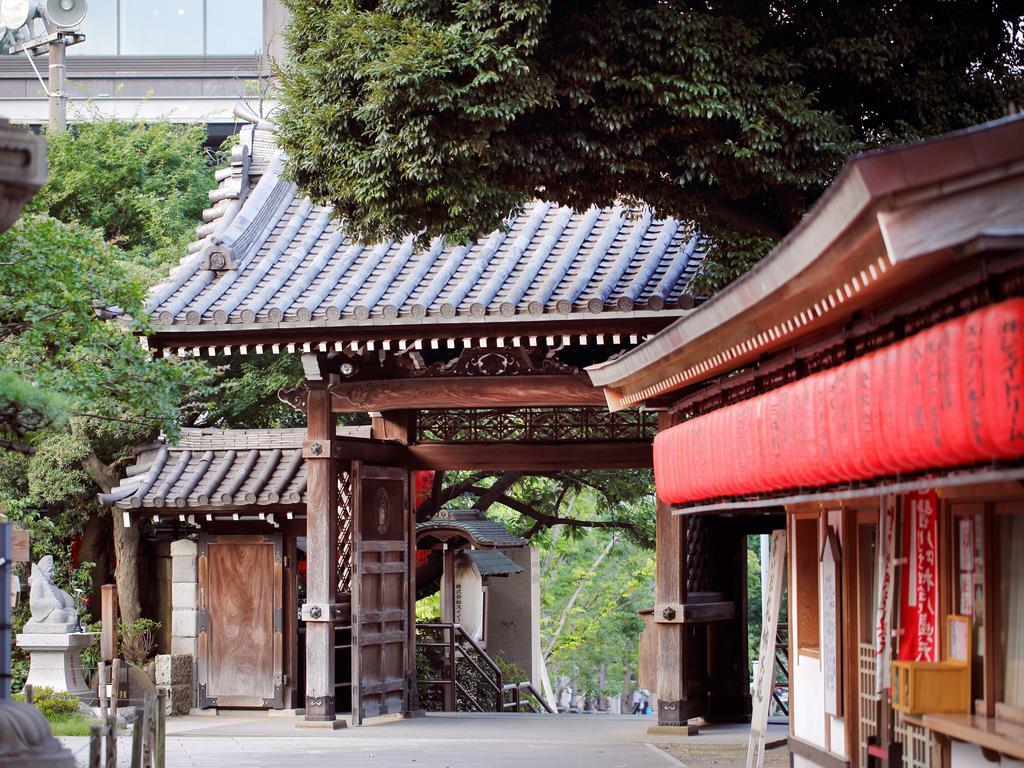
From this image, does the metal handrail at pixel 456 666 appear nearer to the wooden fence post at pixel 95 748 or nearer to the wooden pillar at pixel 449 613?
the wooden pillar at pixel 449 613

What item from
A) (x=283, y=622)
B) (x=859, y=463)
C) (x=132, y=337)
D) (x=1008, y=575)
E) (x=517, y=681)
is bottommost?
(x=517, y=681)

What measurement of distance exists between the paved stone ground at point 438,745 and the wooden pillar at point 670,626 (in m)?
0.32

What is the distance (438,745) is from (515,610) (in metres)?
11.7

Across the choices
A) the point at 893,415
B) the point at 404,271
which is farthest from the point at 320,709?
the point at 893,415

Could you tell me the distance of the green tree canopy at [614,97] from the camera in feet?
37.2

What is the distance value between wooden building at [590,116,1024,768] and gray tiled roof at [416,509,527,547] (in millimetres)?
8657

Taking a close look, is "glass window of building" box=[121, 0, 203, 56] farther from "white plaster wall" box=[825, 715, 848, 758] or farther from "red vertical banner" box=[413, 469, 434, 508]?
"white plaster wall" box=[825, 715, 848, 758]

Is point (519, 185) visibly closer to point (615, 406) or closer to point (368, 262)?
point (615, 406)

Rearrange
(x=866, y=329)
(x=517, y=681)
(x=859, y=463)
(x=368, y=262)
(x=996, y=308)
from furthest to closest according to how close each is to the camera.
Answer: (x=517, y=681) → (x=368, y=262) → (x=866, y=329) → (x=859, y=463) → (x=996, y=308)

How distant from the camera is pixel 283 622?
17828 mm

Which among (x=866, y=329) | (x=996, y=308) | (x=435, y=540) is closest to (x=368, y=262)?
(x=435, y=540)

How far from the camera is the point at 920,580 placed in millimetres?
8867

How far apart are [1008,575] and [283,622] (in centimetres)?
1178

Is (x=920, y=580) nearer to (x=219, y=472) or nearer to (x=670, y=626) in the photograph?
(x=670, y=626)
